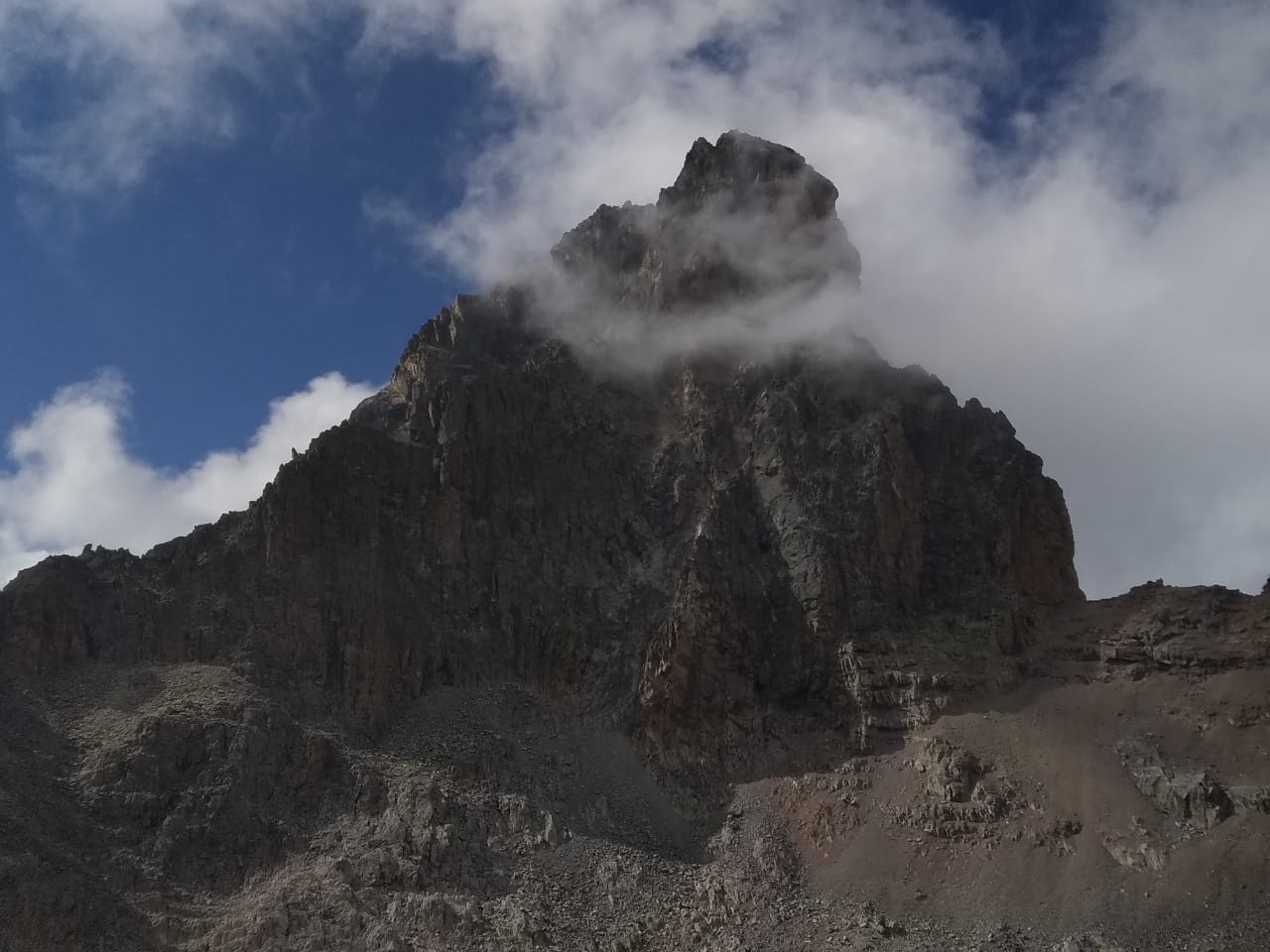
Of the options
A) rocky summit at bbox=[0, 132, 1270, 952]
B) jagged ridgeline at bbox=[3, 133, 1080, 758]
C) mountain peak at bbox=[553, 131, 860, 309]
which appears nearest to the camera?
rocky summit at bbox=[0, 132, 1270, 952]

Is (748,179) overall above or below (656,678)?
above

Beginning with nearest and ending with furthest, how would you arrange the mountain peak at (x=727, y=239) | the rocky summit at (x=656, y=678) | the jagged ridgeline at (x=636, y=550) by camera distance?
the rocky summit at (x=656, y=678), the jagged ridgeline at (x=636, y=550), the mountain peak at (x=727, y=239)

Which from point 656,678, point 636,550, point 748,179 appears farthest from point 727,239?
point 656,678

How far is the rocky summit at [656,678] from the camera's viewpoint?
2285 inches

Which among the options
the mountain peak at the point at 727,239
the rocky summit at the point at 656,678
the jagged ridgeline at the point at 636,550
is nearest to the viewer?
the rocky summit at the point at 656,678

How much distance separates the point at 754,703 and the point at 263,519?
114 feet

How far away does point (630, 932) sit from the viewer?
57.3 metres

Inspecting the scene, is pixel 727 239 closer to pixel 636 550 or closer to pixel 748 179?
pixel 748 179

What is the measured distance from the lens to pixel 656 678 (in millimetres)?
73938

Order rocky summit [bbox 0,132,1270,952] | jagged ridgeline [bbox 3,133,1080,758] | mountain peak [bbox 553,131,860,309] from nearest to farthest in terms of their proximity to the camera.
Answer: rocky summit [bbox 0,132,1270,952]
jagged ridgeline [bbox 3,133,1080,758]
mountain peak [bbox 553,131,860,309]

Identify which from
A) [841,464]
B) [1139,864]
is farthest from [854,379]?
[1139,864]

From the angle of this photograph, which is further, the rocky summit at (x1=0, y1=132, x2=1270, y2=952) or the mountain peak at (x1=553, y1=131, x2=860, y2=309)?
the mountain peak at (x1=553, y1=131, x2=860, y2=309)

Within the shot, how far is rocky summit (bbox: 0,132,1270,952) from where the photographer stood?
58.0 meters

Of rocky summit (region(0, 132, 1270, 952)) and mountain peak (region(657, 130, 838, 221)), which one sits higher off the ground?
mountain peak (region(657, 130, 838, 221))
